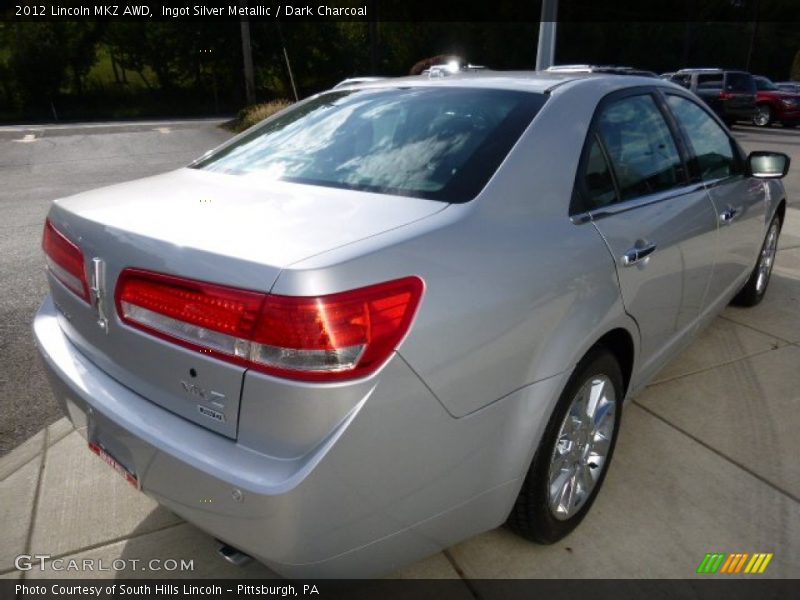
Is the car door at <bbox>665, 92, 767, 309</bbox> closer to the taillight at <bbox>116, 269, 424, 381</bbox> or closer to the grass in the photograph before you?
the taillight at <bbox>116, 269, 424, 381</bbox>

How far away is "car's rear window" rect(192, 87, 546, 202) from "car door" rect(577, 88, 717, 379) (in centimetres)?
36

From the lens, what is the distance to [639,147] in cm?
259

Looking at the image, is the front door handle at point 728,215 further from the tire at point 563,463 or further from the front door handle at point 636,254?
the tire at point 563,463

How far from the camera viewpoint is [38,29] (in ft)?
100

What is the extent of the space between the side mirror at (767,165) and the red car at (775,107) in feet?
64.4

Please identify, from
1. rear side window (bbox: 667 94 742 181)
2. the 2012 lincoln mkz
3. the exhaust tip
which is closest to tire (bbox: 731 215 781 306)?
rear side window (bbox: 667 94 742 181)

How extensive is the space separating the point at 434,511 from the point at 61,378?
127cm

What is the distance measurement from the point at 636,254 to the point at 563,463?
0.80m

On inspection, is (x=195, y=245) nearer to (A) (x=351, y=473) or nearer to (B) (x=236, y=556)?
(A) (x=351, y=473)

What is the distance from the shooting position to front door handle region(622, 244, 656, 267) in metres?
2.23

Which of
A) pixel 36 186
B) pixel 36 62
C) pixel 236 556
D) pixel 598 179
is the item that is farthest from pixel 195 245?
pixel 36 62

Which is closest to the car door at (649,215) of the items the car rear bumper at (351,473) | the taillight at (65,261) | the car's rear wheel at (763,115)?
the car rear bumper at (351,473)

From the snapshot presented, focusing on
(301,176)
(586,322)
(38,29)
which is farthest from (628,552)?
(38,29)

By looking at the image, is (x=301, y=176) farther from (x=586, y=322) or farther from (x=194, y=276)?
(x=586, y=322)
